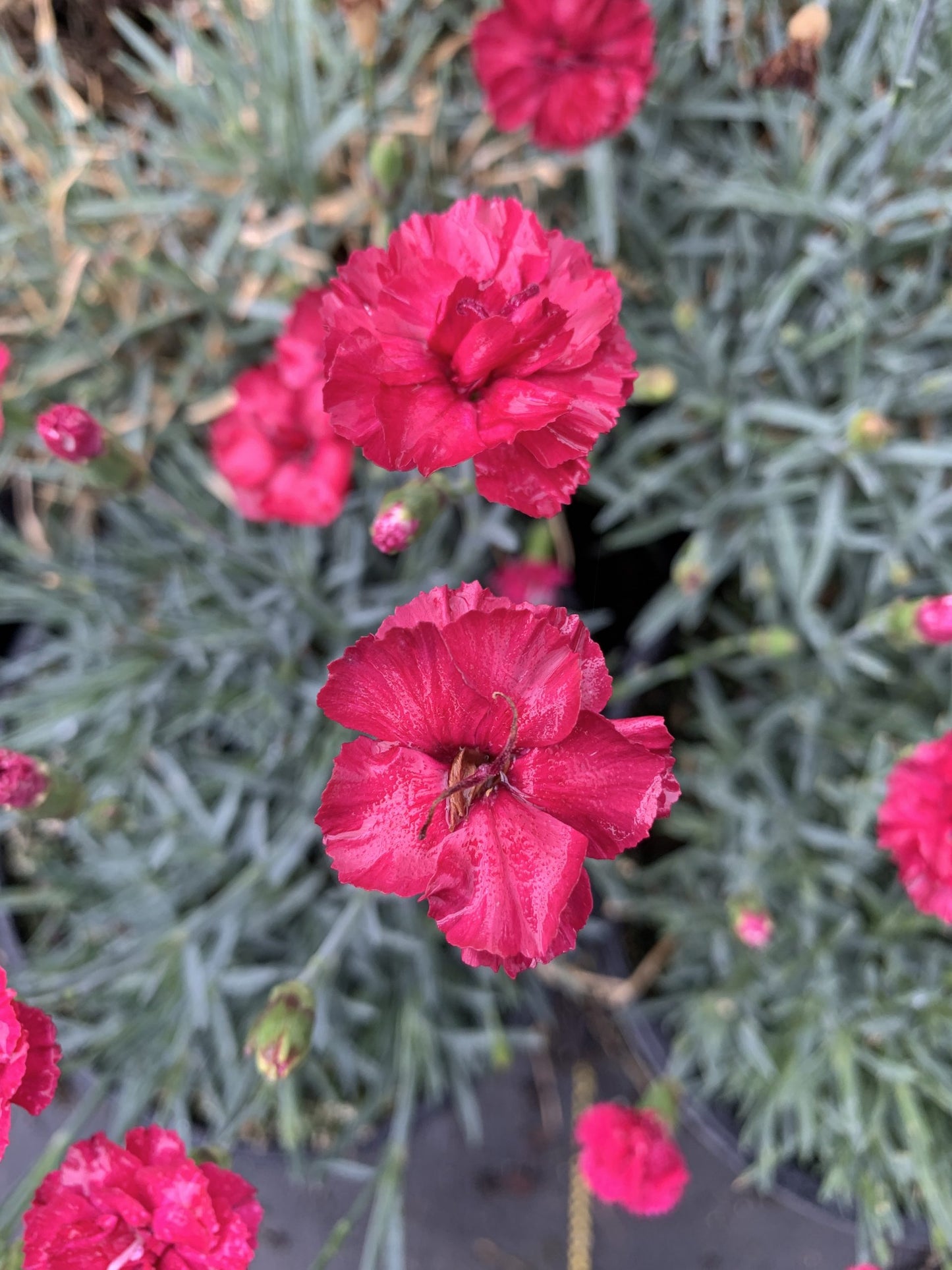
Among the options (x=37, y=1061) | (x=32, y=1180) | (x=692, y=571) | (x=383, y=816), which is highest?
(x=383, y=816)

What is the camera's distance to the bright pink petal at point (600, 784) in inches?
17.0

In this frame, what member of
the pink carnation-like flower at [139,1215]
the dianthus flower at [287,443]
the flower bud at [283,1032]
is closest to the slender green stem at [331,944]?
the flower bud at [283,1032]

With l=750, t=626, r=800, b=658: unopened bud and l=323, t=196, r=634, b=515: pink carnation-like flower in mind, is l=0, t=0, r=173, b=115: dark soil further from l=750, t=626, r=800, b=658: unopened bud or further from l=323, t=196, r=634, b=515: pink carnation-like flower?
l=750, t=626, r=800, b=658: unopened bud

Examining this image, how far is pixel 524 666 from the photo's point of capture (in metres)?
0.44

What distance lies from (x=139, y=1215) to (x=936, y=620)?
697mm

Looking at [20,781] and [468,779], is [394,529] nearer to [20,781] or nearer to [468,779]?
[468,779]

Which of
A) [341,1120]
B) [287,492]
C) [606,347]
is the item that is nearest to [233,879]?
[341,1120]

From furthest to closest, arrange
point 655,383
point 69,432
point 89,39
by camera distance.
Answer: point 89,39, point 655,383, point 69,432

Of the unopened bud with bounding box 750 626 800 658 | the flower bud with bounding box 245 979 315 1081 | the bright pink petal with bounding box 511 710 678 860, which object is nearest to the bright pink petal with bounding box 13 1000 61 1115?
the flower bud with bounding box 245 979 315 1081

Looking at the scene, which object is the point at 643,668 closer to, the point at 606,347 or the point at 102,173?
the point at 606,347

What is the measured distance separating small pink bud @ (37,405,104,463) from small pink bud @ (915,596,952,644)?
26.5 inches

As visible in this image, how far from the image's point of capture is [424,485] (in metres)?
0.60

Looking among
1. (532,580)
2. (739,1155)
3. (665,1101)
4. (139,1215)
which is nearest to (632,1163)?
(665,1101)

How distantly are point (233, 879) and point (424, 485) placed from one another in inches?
25.0
